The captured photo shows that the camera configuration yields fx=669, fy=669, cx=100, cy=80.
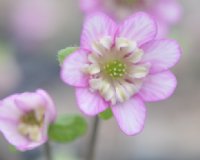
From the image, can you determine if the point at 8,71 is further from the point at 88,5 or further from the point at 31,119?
the point at 31,119

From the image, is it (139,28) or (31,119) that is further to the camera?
(31,119)

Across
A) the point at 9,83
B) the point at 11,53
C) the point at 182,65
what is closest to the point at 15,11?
the point at 11,53

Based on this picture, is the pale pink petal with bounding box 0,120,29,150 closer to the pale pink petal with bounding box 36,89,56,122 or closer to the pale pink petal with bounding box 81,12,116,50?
the pale pink petal with bounding box 36,89,56,122

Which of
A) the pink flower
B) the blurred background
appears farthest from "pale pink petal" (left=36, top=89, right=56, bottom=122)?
the blurred background

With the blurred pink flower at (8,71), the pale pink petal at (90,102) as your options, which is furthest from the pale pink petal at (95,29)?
the blurred pink flower at (8,71)

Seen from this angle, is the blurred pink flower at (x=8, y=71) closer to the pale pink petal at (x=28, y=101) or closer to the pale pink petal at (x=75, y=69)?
the pale pink petal at (x=28, y=101)

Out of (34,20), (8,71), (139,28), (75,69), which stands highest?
(34,20)

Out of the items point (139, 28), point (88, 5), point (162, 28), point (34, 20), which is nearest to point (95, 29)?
point (139, 28)

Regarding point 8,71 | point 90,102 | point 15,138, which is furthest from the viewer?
point 8,71
